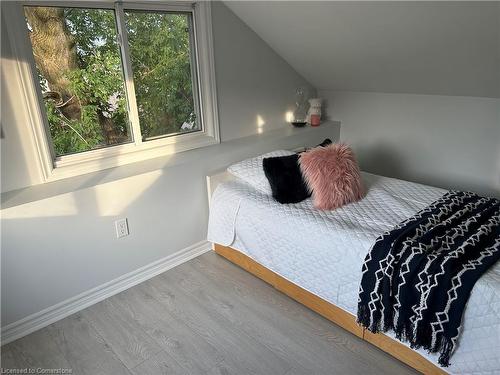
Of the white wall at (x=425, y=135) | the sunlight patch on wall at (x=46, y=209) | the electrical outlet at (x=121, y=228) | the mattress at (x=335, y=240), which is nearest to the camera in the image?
the mattress at (x=335, y=240)

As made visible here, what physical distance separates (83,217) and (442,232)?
74.4 inches

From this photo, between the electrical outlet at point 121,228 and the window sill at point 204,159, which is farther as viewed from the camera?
the electrical outlet at point 121,228

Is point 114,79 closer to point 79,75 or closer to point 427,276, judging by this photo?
point 79,75

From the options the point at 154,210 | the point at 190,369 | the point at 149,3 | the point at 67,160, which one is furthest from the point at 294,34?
the point at 190,369

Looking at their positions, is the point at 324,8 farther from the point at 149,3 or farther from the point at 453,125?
the point at 453,125

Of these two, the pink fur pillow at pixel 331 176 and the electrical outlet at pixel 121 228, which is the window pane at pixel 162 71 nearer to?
the electrical outlet at pixel 121 228

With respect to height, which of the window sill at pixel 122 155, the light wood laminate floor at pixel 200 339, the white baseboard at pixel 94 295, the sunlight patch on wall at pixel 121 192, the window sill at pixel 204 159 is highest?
the window sill at pixel 122 155

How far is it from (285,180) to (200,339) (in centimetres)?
102

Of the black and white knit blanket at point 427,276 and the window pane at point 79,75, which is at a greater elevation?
the window pane at point 79,75

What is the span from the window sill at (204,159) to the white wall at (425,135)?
0.27 meters

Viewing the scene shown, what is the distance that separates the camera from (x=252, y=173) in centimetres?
242

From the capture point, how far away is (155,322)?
6.53ft

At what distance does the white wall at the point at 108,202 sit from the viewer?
6.04 feet

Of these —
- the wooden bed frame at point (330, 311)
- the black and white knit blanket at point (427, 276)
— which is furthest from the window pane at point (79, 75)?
the black and white knit blanket at point (427, 276)
